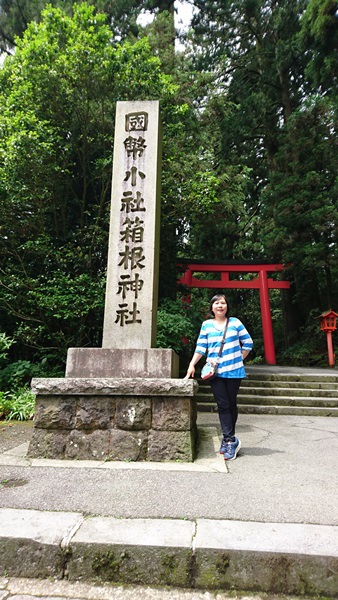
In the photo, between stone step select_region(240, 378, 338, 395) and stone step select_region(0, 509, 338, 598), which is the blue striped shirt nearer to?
stone step select_region(0, 509, 338, 598)

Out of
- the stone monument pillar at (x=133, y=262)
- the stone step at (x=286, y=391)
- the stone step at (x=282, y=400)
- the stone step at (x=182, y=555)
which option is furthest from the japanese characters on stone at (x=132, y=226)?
the stone step at (x=286, y=391)

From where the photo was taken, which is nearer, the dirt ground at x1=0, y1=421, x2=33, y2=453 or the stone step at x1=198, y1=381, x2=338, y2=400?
the dirt ground at x1=0, y1=421, x2=33, y2=453

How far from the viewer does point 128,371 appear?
→ 139 inches

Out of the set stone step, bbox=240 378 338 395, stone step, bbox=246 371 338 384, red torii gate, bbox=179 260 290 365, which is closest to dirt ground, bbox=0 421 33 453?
stone step, bbox=240 378 338 395

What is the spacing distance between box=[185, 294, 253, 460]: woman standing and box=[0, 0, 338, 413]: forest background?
3327 mm

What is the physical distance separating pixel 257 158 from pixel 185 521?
649 inches

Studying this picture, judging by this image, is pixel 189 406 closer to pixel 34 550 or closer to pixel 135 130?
pixel 34 550

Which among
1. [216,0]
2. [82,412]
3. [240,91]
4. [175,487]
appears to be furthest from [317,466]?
[216,0]

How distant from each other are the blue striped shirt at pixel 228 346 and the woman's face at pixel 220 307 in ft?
0.30

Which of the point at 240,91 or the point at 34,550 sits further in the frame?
the point at 240,91

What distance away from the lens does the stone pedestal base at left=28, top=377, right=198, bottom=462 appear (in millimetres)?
3182

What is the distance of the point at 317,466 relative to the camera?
10.5 ft

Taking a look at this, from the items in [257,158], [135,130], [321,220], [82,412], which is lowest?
[82,412]

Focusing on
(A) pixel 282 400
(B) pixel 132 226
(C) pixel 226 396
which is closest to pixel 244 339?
(C) pixel 226 396
